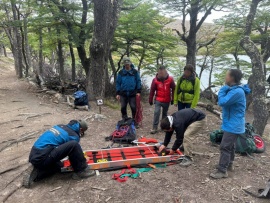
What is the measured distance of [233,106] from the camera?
3797mm

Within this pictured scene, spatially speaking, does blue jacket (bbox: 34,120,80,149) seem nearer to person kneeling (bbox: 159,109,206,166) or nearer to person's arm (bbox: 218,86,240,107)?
person kneeling (bbox: 159,109,206,166)

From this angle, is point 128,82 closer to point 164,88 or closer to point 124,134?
point 164,88

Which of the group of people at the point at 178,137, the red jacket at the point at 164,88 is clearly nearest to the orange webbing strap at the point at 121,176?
the group of people at the point at 178,137

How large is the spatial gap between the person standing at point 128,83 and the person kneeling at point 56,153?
2.64m

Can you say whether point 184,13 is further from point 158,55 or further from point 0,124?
point 0,124

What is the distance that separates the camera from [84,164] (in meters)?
3.89

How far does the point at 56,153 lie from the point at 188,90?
11.3ft

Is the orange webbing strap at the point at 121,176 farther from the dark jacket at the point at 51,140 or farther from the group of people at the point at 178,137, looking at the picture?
the dark jacket at the point at 51,140

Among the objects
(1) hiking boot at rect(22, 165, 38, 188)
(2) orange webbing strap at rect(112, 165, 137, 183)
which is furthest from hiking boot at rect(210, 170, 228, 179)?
(1) hiking boot at rect(22, 165, 38, 188)

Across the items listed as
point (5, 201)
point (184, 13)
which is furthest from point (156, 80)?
point (184, 13)

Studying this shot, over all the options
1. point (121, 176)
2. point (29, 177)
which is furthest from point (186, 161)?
point (29, 177)

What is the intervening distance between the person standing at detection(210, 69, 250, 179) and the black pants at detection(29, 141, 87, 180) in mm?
2234

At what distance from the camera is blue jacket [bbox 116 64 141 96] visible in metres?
6.42

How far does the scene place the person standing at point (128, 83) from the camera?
6406mm
